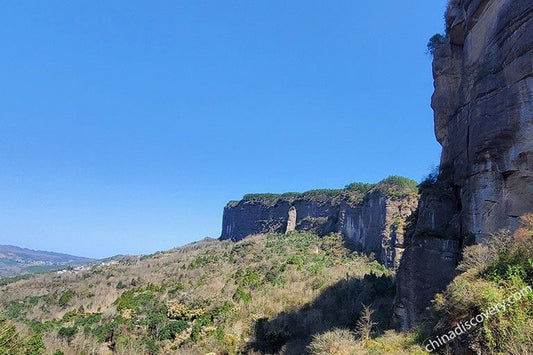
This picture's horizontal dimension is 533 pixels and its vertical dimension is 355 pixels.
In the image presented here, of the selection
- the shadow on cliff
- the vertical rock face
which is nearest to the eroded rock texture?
the shadow on cliff

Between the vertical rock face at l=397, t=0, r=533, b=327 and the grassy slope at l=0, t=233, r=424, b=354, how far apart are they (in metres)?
6.63

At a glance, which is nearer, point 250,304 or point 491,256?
point 491,256

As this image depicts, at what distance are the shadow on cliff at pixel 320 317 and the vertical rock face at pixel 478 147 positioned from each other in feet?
32.1

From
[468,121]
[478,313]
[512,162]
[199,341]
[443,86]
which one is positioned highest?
[443,86]

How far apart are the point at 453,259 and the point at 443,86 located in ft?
37.5

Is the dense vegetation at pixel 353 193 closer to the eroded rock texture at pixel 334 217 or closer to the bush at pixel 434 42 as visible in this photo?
the eroded rock texture at pixel 334 217

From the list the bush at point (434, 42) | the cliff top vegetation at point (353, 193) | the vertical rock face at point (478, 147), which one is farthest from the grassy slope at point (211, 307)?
the bush at point (434, 42)

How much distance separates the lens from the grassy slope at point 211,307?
28734mm

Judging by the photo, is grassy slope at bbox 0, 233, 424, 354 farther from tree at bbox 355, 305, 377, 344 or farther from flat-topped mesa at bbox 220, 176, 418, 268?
flat-topped mesa at bbox 220, 176, 418, 268

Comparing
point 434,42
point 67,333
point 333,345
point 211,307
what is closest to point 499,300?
point 333,345

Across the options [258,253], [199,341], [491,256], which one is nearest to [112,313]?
[199,341]

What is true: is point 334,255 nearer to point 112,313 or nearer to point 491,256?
point 112,313

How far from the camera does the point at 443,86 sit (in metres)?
22.2

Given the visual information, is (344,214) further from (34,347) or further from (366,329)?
(34,347)
